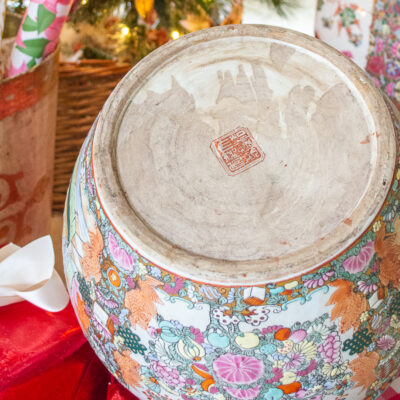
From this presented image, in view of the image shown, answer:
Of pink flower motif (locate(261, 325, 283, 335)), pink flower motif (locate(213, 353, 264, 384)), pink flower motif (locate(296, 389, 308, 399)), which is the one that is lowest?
pink flower motif (locate(296, 389, 308, 399))

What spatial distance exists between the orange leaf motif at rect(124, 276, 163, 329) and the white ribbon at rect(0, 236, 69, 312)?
9.1 inches

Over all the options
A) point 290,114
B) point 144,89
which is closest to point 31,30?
point 144,89

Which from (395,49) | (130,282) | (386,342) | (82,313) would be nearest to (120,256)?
(130,282)

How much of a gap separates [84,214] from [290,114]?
19 cm

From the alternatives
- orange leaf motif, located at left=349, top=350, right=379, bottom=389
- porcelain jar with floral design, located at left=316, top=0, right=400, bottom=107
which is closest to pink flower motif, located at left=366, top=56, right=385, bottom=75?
porcelain jar with floral design, located at left=316, top=0, right=400, bottom=107

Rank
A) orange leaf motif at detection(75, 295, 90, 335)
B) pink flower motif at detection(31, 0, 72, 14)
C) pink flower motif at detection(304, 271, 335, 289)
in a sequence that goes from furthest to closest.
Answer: pink flower motif at detection(31, 0, 72, 14), orange leaf motif at detection(75, 295, 90, 335), pink flower motif at detection(304, 271, 335, 289)

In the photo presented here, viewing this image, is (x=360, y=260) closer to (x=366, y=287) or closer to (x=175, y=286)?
(x=366, y=287)

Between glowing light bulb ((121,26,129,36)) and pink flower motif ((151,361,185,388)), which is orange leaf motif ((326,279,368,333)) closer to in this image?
pink flower motif ((151,361,185,388))

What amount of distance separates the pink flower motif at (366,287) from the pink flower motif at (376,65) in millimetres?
673

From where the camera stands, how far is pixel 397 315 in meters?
0.53

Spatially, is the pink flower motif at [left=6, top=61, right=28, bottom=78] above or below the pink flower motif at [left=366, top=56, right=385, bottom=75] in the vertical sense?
above

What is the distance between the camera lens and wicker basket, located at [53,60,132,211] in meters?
1.01

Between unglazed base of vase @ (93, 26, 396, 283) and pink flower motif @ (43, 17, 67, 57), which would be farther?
pink flower motif @ (43, 17, 67, 57)

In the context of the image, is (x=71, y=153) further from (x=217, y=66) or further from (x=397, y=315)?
(x=397, y=315)
